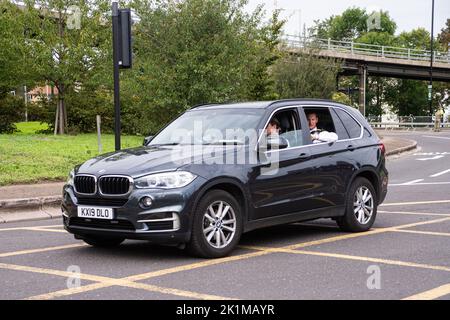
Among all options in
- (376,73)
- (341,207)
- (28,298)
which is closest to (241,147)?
(341,207)

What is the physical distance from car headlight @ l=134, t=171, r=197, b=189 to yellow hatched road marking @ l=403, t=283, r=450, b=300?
250 cm

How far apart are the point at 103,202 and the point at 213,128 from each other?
1.75 metres

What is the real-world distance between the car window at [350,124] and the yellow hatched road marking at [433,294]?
3667 mm

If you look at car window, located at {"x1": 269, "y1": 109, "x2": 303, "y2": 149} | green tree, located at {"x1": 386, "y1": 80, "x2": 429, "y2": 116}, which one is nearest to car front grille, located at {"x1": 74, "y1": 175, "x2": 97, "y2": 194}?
car window, located at {"x1": 269, "y1": 109, "x2": 303, "y2": 149}

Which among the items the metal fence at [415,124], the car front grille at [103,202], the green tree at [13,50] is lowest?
the metal fence at [415,124]

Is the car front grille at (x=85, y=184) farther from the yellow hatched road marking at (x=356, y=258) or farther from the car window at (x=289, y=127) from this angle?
the car window at (x=289, y=127)

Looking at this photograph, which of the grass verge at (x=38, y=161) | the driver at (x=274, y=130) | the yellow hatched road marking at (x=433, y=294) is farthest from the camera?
the grass verge at (x=38, y=161)

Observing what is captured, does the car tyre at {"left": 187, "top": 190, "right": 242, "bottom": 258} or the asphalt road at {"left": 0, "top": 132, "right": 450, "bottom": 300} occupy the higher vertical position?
the car tyre at {"left": 187, "top": 190, "right": 242, "bottom": 258}

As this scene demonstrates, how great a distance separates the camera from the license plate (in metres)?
6.82

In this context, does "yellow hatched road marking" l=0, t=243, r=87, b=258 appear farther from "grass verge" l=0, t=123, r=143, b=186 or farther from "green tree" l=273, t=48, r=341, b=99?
"green tree" l=273, t=48, r=341, b=99

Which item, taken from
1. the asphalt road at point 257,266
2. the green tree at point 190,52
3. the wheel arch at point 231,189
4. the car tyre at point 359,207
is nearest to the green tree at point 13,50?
the green tree at point 190,52

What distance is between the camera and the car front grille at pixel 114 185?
6.76 m
